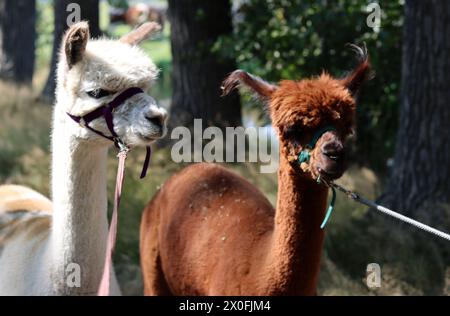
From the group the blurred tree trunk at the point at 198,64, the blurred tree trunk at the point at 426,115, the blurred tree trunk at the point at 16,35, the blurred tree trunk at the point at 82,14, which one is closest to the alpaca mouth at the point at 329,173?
the blurred tree trunk at the point at 426,115

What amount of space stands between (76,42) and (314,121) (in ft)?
3.73

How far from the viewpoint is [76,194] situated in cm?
422

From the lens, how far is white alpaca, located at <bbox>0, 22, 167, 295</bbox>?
399 centimetres

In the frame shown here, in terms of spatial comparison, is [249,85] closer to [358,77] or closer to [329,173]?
[358,77]

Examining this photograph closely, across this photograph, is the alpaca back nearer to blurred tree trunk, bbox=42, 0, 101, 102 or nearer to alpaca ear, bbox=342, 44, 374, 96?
alpaca ear, bbox=342, 44, 374, 96

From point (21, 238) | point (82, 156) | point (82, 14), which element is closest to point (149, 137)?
point (82, 156)

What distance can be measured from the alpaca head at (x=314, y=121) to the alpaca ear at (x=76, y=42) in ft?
2.45

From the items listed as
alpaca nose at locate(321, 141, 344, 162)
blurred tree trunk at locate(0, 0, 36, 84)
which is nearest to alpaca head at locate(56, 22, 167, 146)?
alpaca nose at locate(321, 141, 344, 162)

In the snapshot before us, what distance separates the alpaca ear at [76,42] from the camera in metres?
4.01

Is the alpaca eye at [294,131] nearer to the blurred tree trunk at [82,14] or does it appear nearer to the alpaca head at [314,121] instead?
the alpaca head at [314,121]
